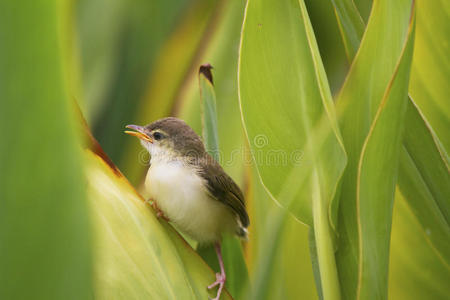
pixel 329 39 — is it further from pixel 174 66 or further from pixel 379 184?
pixel 174 66

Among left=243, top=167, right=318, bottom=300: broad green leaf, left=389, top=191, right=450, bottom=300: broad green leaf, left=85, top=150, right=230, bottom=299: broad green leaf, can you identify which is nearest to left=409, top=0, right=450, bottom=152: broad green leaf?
left=389, top=191, right=450, bottom=300: broad green leaf

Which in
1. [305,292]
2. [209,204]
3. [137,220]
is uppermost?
[137,220]

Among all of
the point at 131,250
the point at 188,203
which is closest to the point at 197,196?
the point at 188,203

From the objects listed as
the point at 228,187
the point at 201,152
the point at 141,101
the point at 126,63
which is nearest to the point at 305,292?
the point at 228,187

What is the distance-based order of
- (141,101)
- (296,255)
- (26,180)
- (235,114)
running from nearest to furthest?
(26,180) < (296,255) < (235,114) < (141,101)

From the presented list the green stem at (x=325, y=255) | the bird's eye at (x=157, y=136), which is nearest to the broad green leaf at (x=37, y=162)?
the green stem at (x=325, y=255)

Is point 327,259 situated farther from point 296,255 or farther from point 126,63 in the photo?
point 126,63

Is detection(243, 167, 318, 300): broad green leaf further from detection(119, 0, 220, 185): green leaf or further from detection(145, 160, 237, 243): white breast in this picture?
detection(119, 0, 220, 185): green leaf
